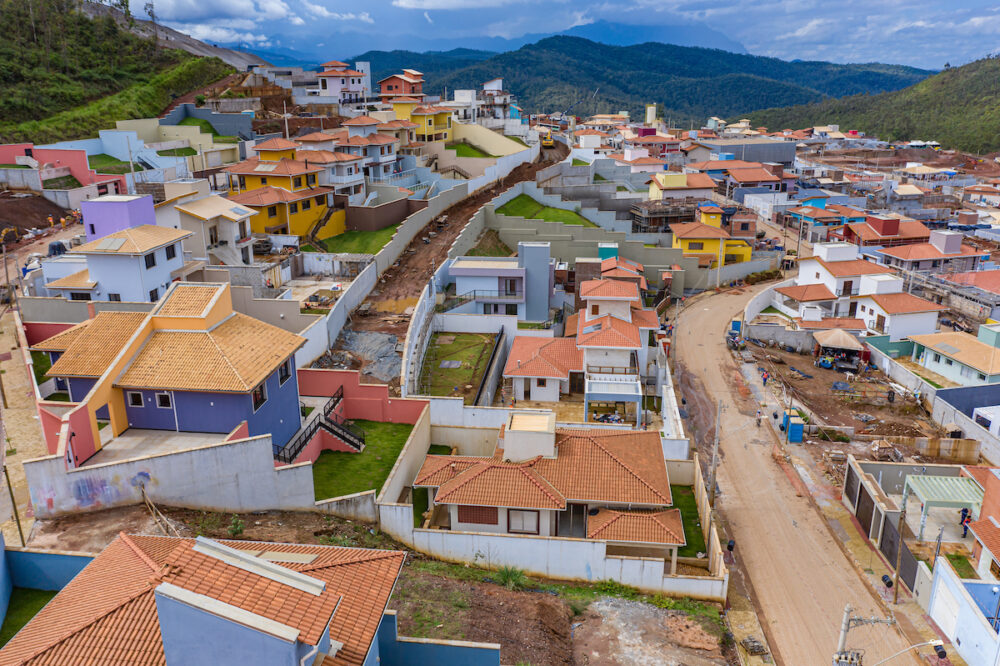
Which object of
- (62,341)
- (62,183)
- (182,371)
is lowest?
(62,341)

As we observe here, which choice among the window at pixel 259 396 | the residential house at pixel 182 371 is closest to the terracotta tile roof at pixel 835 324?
the residential house at pixel 182 371

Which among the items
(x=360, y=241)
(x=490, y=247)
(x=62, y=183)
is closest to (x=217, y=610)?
(x=360, y=241)

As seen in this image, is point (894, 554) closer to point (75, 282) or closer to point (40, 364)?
point (40, 364)

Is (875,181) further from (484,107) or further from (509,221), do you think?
(509,221)

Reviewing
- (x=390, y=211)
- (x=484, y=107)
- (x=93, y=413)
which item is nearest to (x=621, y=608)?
(x=93, y=413)

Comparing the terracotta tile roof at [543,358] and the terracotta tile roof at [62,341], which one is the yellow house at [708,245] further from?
the terracotta tile roof at [62,341]
